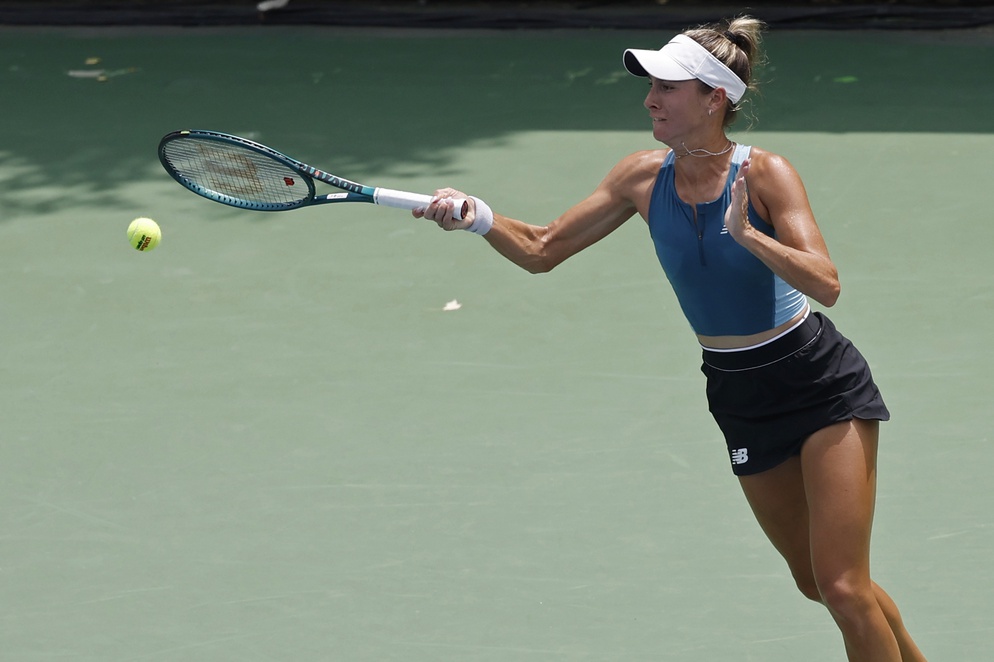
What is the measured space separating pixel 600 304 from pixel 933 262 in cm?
162

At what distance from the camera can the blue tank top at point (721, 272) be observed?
12.8 ft

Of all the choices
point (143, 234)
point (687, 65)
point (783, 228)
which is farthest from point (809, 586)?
point (143, 234)

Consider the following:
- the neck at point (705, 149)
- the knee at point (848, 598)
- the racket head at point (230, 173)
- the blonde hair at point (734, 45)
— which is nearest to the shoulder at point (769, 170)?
the neck at point (705, 149)

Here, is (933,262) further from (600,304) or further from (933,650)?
(933,650)

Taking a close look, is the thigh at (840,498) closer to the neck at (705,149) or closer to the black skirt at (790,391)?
the black skirt at (790,391)

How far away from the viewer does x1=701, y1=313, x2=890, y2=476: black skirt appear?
12.8 ft

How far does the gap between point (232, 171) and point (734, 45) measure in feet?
5.87

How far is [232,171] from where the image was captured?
4922 mm

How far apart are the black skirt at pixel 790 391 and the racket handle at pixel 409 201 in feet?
2.70

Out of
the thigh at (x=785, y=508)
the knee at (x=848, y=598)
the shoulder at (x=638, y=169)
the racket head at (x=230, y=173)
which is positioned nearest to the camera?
the knee at (x=848, y=598)

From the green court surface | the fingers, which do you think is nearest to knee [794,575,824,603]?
the green court surface

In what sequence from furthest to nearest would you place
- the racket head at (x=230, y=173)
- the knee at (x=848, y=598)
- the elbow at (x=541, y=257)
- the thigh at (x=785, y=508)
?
the racket head at (x=230, y=173) → the elbow at (x=541, y=257) → the thigh at (x=785, y=508) → the knee at (x=848, y=598)

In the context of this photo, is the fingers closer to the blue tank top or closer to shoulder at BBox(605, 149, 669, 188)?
shoulder at BBox(605, 149, 669, 188)

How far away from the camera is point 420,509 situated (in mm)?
5188
